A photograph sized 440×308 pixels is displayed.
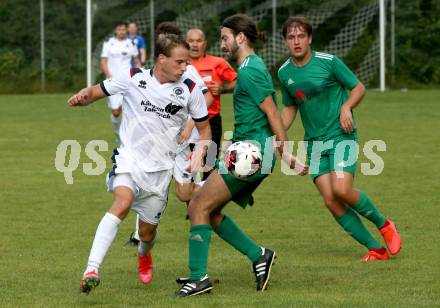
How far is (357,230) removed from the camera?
8.48 meters

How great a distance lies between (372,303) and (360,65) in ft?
77.2

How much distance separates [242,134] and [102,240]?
4.11 ft

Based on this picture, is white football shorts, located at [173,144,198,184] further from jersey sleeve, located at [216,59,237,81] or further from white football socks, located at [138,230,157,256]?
white football socks, located at [138,230,157,256]

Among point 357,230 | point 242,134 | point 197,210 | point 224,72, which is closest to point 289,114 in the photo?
point 357,230

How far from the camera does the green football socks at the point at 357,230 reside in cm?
846

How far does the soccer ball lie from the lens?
717 cm

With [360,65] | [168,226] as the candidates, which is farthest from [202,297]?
[360,65]

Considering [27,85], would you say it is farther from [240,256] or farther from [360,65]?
[240,256]

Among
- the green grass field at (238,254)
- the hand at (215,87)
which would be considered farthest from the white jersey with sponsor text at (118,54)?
the hand at (215,87)

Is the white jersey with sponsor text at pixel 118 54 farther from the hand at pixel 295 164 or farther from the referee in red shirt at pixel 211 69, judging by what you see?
the hand at pixel 295 164

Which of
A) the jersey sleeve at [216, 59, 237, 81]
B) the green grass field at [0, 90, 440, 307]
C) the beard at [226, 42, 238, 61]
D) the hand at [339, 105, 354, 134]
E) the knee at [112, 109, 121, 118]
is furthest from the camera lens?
the knee at [112, 109, 121, 118]

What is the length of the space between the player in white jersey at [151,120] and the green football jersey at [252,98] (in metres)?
0.33

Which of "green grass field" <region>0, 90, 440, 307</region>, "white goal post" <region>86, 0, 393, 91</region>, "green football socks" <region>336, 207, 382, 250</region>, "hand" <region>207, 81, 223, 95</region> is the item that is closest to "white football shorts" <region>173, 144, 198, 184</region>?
"green grass field" <region>0, 90, 440, 307</region>

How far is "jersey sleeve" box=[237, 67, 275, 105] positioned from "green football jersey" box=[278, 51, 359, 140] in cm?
116
